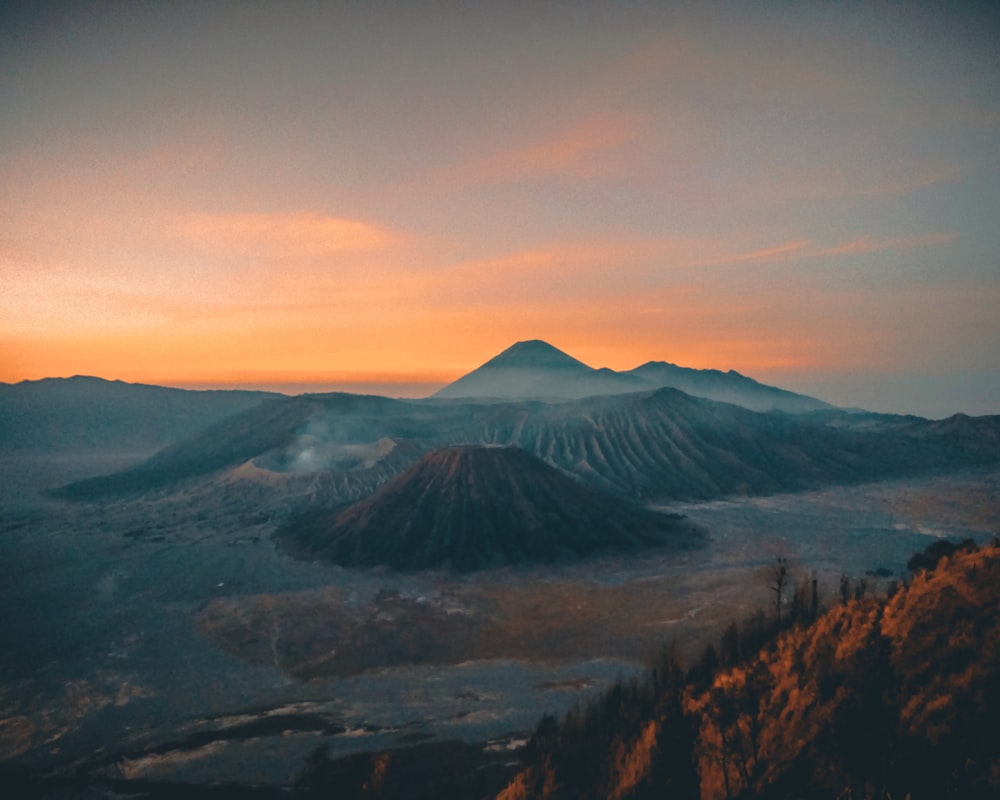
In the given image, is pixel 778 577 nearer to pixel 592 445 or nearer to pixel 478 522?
pixel 478 522

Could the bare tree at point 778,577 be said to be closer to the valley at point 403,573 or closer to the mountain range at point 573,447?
the valley at point 403,573

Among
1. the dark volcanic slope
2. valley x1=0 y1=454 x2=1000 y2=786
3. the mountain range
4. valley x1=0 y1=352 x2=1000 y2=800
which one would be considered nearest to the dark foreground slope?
valley x1=0 y1=352 x2=1000 y2=800

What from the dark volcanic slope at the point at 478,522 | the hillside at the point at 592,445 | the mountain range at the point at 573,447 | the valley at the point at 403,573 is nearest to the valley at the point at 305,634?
the valley at the point at 403,573

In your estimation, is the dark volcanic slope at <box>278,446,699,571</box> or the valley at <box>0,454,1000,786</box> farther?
the dark volcanic slope at <box>278,446,699,571</box>

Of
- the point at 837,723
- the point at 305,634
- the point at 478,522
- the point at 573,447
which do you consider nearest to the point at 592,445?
the point at 573,447

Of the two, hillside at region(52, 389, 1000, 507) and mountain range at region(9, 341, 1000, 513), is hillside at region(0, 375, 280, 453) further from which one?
hillside at region(52, 389, 1000, 507)

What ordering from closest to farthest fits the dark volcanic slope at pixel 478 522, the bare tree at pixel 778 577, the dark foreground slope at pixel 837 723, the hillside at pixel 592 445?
1. the dark foreground slope at pixel 837 723
2. the bare tree at pixel 778 577
3. the dark volcanic slope at pixel 478 522
4. the hillside at pixel 592 445
